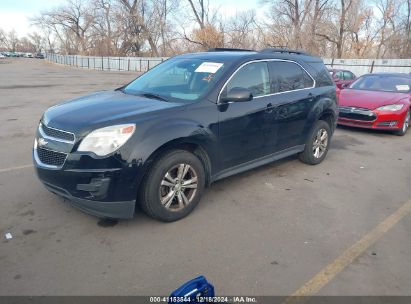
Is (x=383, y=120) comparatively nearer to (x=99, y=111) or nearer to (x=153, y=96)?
(x=153, y=96)

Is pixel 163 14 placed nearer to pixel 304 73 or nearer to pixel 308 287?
pixel 304 73

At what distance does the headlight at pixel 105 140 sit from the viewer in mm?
3234

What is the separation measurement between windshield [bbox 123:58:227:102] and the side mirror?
0.23 m

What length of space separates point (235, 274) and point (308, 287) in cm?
60

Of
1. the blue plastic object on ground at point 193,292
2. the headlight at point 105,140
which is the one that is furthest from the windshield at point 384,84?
the blue plastic object on ground at point 193,292

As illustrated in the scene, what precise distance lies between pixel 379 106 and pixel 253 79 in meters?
5.01

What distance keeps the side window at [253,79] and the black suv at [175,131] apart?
0.04 ft

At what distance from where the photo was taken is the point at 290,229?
3723mm

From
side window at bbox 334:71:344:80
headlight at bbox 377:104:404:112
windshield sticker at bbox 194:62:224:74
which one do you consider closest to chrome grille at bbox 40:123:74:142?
windshield sticker at bbox 194:62:224:74

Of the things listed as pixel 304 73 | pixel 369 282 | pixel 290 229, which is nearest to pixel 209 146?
pixel 290 229

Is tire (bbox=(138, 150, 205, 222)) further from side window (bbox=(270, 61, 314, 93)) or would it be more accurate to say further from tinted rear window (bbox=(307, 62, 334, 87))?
tinted rear window (bbox=(307, 62, 334, 87))

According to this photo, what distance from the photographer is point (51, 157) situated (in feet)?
11.4

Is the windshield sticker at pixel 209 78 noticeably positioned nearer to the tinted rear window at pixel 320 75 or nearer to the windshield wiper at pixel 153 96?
the windshield wiper at pixel 153 96

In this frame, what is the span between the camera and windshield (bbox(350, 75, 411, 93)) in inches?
359
